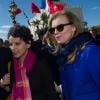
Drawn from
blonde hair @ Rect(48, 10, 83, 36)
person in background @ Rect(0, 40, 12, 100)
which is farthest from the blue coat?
person in background @ Rect(0, 40, 12, 100)

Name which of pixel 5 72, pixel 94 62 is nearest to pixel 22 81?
pixel 5 72

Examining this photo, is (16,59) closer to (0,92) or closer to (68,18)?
(0,92)

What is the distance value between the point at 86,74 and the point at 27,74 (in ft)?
2.90

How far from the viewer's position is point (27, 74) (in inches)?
151

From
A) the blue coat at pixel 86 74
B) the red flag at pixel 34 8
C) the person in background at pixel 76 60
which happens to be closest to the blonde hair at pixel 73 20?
the person in background at pixel 76 60

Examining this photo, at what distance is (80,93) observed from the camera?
3.16m

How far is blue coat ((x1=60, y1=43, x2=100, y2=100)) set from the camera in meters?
3.10

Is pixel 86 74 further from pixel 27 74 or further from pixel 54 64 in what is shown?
pixel 27 74

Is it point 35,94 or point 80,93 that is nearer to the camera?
point 80,93

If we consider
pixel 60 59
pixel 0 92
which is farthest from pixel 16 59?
pixel 60 59

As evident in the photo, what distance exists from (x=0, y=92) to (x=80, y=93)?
115 centimetres

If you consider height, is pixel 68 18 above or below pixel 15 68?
above

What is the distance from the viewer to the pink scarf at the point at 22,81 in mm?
3801

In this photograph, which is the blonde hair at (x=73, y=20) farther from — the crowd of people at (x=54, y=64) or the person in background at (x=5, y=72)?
the person in background at (x=5, y=72)
